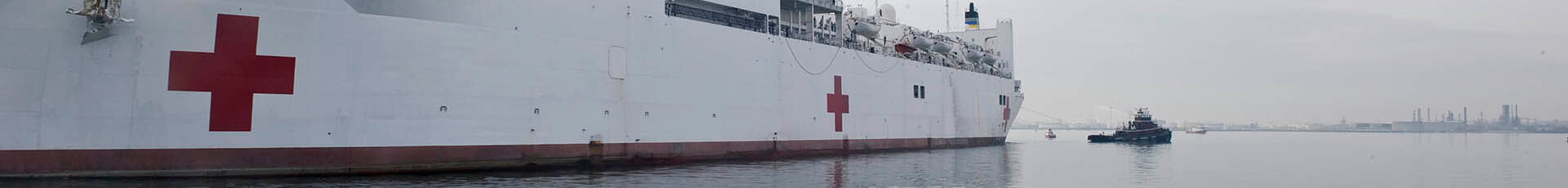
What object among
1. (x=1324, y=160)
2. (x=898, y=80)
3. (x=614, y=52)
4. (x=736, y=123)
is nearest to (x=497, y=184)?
(x=614, y=52)

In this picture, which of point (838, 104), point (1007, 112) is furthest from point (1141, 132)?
point (838, 104)

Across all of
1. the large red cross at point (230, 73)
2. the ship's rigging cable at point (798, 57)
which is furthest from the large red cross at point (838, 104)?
the large red cross at point (230, 73)

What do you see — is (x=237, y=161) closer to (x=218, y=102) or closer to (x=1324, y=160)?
(x=218, y=102)

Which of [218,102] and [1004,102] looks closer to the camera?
[218,102]

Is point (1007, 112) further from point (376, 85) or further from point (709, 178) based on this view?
point (376, 85)

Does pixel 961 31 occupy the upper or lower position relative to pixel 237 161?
upper

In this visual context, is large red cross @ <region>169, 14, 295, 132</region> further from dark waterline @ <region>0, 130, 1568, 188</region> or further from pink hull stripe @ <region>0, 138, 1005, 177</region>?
dark waterline @ <region>0, 130, 1568, 188</region>

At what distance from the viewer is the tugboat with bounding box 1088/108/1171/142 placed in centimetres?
3016

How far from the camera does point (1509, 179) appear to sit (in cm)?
1230

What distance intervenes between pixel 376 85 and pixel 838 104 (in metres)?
7.87

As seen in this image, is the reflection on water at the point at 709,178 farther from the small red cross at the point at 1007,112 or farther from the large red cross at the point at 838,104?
the small red cross at the point at 1007,112

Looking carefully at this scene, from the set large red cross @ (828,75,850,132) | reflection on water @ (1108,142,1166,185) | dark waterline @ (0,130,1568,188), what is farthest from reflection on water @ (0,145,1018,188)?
large red cross @ (828,75,850,132)

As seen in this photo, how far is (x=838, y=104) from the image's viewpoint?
1645cm

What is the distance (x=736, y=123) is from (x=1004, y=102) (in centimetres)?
1242
